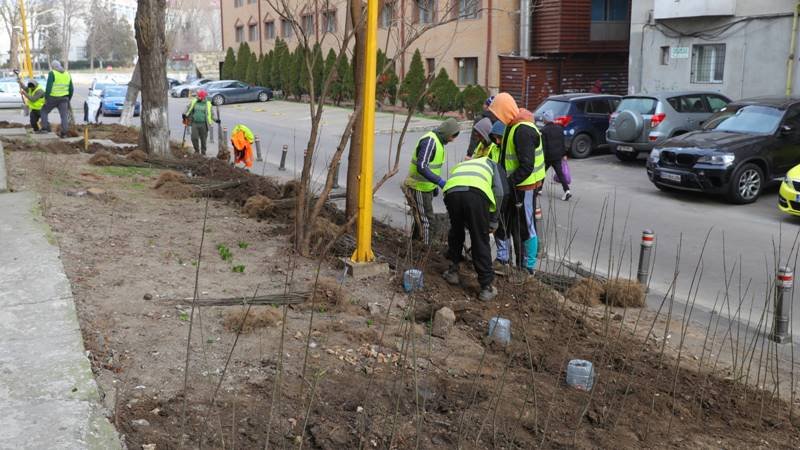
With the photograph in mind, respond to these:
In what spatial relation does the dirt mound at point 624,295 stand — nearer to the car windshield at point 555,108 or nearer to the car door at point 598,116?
the car windshield at point 555,108

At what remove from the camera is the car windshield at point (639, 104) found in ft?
58.4

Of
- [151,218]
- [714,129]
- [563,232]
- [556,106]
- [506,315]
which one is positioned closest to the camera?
[506,315]

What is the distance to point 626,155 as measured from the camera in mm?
18391

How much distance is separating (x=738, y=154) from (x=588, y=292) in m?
7.20

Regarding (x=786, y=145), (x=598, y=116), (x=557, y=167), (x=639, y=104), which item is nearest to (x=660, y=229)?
(x=557, y=167)

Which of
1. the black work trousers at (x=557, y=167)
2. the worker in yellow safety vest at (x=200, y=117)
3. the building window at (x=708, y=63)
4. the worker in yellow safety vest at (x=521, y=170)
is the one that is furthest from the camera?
the building window at (x=708, y=63)

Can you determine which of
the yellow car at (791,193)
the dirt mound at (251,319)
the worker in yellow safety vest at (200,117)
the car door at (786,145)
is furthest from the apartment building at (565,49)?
the dirt mound at (251,319)

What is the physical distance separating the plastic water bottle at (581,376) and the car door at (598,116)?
1511 cm

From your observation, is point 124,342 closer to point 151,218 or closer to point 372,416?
point 372,416

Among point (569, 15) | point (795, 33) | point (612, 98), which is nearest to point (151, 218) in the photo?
point (612, 98)

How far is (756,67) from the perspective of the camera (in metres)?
21.1

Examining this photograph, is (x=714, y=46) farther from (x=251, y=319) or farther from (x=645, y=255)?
(x=251, y=319)

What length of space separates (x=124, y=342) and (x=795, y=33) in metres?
19.5

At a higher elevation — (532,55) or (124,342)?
(532,55)
